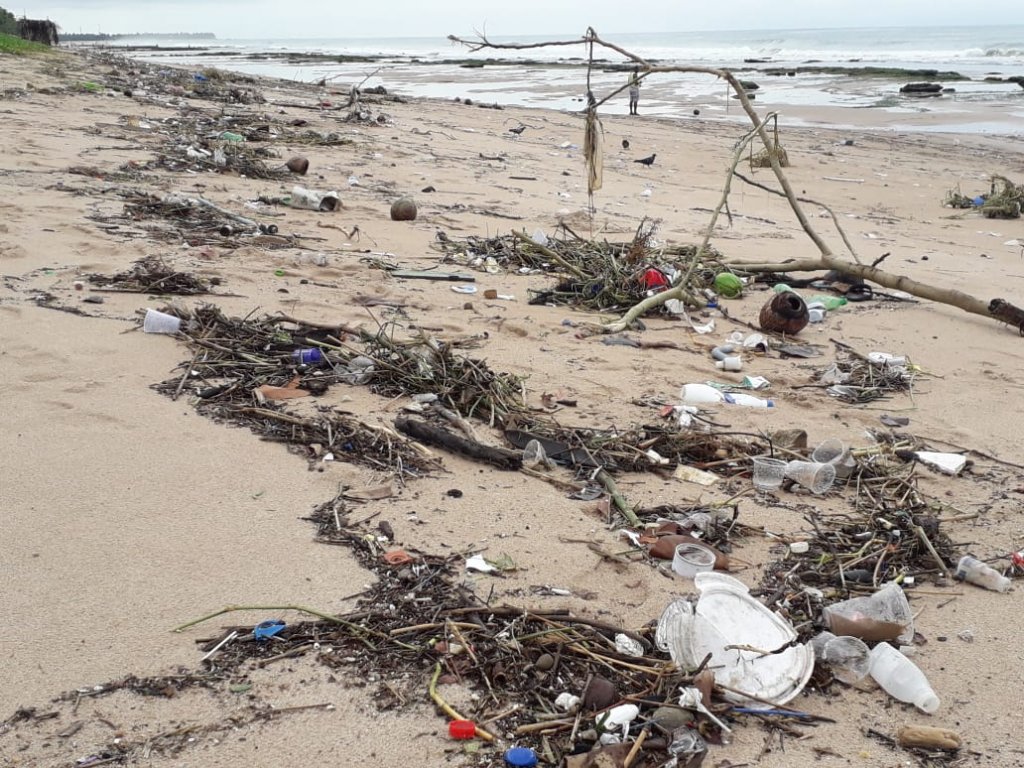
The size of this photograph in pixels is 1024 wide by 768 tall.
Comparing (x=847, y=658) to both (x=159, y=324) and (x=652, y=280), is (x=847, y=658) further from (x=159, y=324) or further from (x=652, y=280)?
(x=652, y=280)

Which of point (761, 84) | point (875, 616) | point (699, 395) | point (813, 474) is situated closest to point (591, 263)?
point (699, 395)

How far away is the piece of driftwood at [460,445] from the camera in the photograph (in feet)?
8.94

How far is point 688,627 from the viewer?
6.14 ft

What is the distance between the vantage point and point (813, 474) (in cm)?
278

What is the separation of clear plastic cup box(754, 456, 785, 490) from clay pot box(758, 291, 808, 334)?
175 cm

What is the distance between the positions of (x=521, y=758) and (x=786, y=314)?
3371 mm

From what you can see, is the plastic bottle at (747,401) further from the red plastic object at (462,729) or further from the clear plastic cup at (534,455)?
the red plastic object at (462,729)

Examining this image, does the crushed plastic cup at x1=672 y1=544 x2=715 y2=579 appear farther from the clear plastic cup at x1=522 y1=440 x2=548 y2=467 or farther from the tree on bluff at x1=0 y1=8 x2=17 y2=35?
the tree on bluff at x1=0 y1=8 x2=17 y2=35

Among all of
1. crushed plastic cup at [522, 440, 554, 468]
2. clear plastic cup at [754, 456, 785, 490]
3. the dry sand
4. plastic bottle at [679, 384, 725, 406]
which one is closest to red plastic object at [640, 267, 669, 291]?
the dry sand

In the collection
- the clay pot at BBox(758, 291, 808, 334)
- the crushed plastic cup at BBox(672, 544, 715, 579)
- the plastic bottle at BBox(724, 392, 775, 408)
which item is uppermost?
the clay pot at BBox(758, 291, 808, 334)

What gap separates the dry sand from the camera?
1.68 m

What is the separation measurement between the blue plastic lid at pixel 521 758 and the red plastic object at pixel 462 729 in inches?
3.4

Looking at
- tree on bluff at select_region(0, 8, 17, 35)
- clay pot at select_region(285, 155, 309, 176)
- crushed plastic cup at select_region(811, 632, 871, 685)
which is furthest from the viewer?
tree on bluff at select_region(0, 8, 17, 35)

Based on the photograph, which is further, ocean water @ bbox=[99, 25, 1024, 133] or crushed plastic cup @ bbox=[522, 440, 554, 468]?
ocean water @ bbox=[99, 25, 1024, 133]
